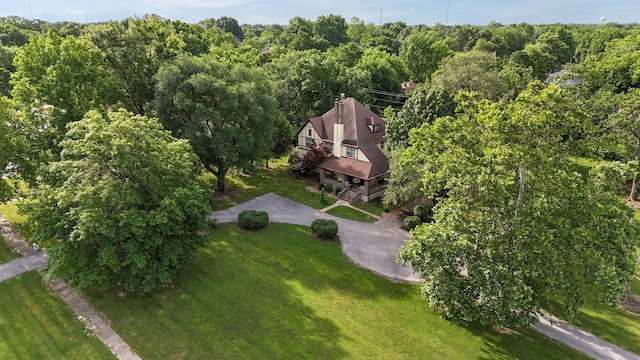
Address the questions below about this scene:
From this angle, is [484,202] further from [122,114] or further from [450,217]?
[122,114]

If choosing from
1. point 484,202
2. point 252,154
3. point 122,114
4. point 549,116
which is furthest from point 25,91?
point 549,116

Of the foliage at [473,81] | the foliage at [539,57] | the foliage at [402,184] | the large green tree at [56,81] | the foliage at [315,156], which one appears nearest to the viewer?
the large green tree at [56,81]

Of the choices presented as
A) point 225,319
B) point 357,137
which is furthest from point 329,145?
point 225,319

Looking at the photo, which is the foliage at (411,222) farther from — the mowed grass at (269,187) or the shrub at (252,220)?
the shrub at (252,220)

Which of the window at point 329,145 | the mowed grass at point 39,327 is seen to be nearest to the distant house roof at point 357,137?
the window at point 329,145

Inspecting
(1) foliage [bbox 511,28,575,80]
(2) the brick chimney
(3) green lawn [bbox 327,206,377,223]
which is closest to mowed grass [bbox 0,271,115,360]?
(3) green lawn [bbox 327,206,377,223]

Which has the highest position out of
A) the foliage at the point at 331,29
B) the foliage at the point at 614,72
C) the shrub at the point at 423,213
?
the foliage at the point at 331,29

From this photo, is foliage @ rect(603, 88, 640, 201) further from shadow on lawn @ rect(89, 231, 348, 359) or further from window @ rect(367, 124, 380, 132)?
shadow on lawn @ rect(89, 231, 348, 359)
